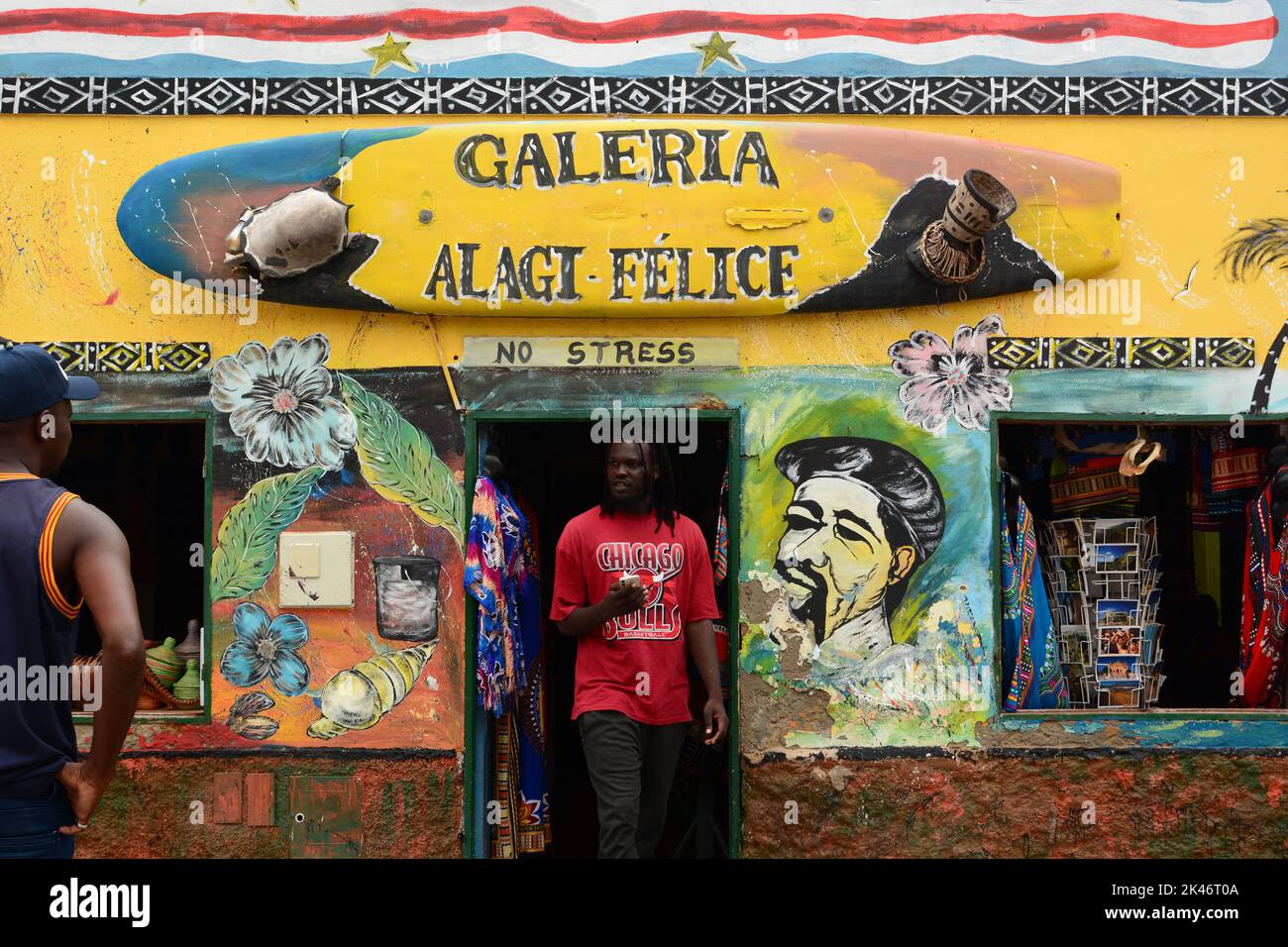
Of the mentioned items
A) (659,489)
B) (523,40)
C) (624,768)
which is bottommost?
(624,768)

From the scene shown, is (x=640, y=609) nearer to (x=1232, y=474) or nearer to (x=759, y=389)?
(x=759, y=389)

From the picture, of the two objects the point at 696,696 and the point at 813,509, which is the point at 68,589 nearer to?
the point at 813,509

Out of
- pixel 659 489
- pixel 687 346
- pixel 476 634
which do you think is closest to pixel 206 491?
pixel 476 634

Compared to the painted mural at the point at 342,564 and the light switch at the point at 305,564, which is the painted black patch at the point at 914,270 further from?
the light switch at the point at 305,564

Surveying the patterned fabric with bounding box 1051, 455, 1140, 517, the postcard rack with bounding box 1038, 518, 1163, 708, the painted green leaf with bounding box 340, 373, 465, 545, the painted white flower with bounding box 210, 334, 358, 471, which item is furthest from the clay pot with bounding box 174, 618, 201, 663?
the patterned fabric with bounding box 1051, 455, 1140, 517

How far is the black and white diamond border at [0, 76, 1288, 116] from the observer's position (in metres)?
5.84

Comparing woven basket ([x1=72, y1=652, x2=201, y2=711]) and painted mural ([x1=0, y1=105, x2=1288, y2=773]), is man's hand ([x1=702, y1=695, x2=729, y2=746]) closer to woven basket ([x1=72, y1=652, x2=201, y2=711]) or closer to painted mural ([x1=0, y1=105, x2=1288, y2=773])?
painted mural ([x1=0, y1=105, x2=1288, y2=773])

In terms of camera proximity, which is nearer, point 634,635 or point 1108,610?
point 634,635

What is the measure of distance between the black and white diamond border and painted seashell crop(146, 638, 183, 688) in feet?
8.24

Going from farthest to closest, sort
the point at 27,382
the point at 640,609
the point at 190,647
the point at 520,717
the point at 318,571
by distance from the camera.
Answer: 1. the point at 520,717
2. the point at 190,647
3. the point at 318,571
4. the point at 640,609
5. the point at 27,382

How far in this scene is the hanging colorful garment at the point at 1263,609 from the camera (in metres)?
5.88

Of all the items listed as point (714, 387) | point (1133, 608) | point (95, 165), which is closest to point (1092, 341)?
point (1133, 608)

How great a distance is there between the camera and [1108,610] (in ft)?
20.2

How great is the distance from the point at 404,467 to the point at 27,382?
8.12ft
